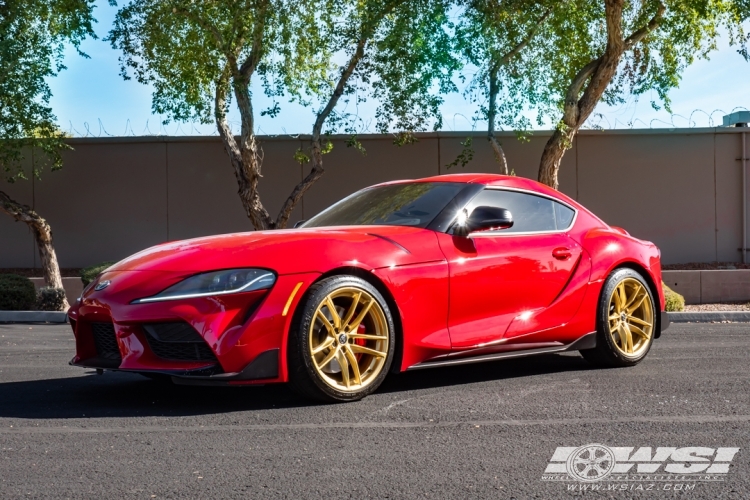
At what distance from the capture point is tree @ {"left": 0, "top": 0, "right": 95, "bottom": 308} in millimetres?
15438

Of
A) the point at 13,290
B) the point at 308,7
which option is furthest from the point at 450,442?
the point at 308,7

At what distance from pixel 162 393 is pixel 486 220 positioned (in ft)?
7.73

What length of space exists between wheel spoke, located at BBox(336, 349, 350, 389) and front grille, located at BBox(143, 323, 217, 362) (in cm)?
73

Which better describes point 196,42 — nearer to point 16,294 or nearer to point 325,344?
point 16,294

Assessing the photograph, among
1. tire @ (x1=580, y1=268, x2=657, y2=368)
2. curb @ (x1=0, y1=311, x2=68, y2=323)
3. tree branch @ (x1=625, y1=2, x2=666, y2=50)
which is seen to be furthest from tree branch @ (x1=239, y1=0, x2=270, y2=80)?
tire @ (x1=580, y1=268, x2=657, y2=368)

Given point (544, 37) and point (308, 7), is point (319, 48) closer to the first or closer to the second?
point (308, 7)

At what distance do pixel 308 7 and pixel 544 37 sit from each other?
4.13m

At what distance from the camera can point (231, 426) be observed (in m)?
4.92

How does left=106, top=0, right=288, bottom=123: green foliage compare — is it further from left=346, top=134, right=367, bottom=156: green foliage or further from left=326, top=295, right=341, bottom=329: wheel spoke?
left=326, top=295, right=341, bottom=329: wheel spoke

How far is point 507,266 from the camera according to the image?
618 centimetres

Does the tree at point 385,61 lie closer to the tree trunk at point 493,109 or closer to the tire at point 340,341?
the tree trunk at point 493,109

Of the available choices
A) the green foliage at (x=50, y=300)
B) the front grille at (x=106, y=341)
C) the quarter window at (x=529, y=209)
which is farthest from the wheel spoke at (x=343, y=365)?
the green foliage at (x=50, y=300)

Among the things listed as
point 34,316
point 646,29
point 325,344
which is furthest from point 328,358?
point 646,29

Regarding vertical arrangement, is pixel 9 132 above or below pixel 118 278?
above
